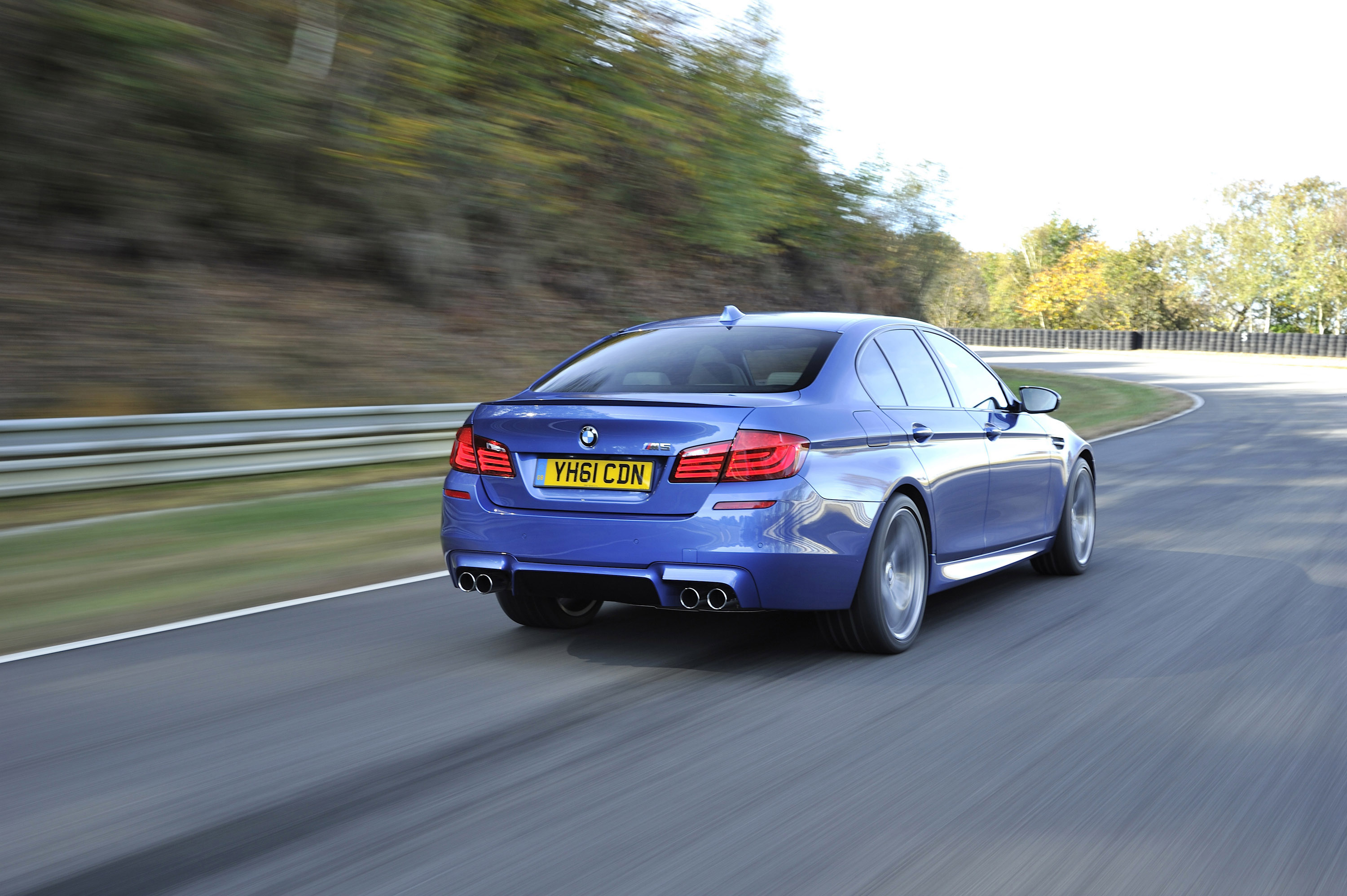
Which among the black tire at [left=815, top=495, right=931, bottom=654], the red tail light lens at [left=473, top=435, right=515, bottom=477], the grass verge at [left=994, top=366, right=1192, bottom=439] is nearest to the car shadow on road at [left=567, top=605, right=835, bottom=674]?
the black tire at [left=815, top=495, right=931, bottom=654]

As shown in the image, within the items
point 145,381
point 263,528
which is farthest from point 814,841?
point 145,381

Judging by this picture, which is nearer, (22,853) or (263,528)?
(22,853)

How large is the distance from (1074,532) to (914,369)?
2.08 m

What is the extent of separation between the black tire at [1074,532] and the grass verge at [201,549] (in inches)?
150

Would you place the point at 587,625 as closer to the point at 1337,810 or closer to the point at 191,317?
the point at 1337,810

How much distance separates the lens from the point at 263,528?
9461 millimetres

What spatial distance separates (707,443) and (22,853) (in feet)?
8.80

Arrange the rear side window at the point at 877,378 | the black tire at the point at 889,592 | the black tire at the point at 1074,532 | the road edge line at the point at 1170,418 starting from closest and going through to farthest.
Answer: the black tire at the point at 889,592
the rear side window at the point at 877,378
the black tire at the point at 1074,532
the road edge line at the point at 1170,418

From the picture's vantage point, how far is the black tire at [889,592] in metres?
5.34

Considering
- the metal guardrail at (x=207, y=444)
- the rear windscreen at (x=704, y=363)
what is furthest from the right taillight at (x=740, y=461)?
the metal guardrail at (x=207, y=444)

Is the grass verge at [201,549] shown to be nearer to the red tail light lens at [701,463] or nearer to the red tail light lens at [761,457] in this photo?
the red tail light lens at [701,463]

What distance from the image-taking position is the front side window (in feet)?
22.0

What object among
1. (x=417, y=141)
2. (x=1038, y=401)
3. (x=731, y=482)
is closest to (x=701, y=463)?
(x=731, y=482)

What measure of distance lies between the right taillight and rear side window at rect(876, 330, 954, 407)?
1.27 metres
